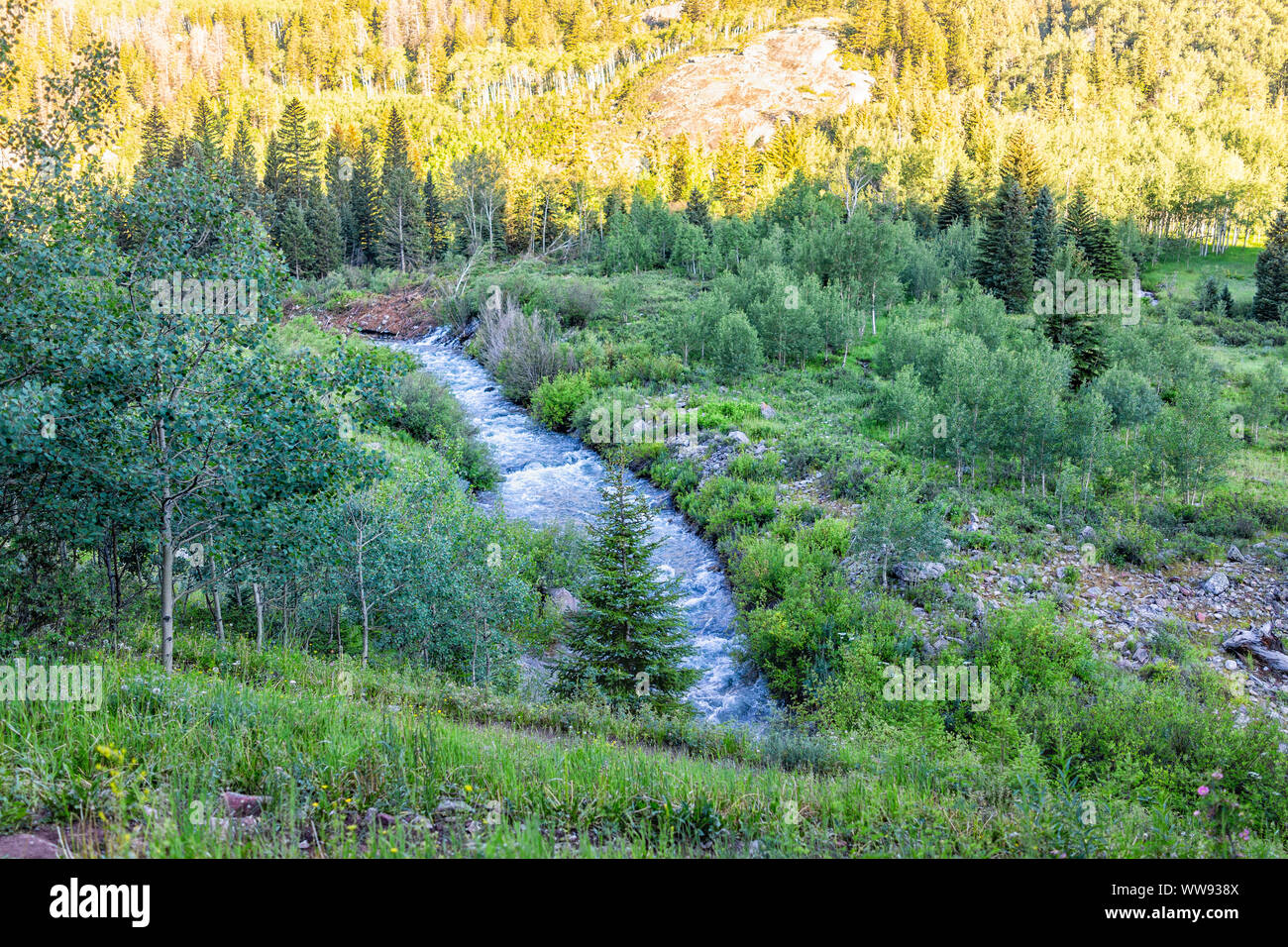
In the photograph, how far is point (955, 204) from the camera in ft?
233

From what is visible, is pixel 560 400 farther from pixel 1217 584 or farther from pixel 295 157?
pixel 295 157

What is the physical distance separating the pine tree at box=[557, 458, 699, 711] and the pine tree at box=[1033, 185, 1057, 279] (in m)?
52.5

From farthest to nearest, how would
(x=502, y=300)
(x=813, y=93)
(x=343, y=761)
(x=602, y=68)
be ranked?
(x=602, y=68) → (x=813, y=93) → (x=502, y=300) → (x=343, y=761)

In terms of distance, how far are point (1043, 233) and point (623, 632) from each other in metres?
59.2

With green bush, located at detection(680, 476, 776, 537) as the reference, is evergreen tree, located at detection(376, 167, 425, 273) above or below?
above

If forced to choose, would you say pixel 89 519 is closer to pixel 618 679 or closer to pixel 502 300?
pixel 618 679

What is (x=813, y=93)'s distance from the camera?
14312cm

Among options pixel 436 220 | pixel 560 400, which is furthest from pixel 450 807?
pixel 436 220

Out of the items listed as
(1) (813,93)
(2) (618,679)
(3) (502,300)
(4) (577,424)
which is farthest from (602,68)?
(2) (618,679)

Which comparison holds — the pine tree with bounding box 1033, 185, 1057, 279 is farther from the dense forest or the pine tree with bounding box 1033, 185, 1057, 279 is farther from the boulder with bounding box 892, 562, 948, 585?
the boulder with bounding box 892, 562, 948, 585

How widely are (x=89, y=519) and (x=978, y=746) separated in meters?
13.8

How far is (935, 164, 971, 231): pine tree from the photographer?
70.9 metres

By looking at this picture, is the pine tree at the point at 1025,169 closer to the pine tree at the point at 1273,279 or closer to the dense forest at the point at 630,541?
the dense forest at the point at 630,541

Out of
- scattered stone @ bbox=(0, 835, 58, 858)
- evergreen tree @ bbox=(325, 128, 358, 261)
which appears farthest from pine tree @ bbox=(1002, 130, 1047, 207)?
scattered stone @ bbox=(0, 835, 58, 858)
